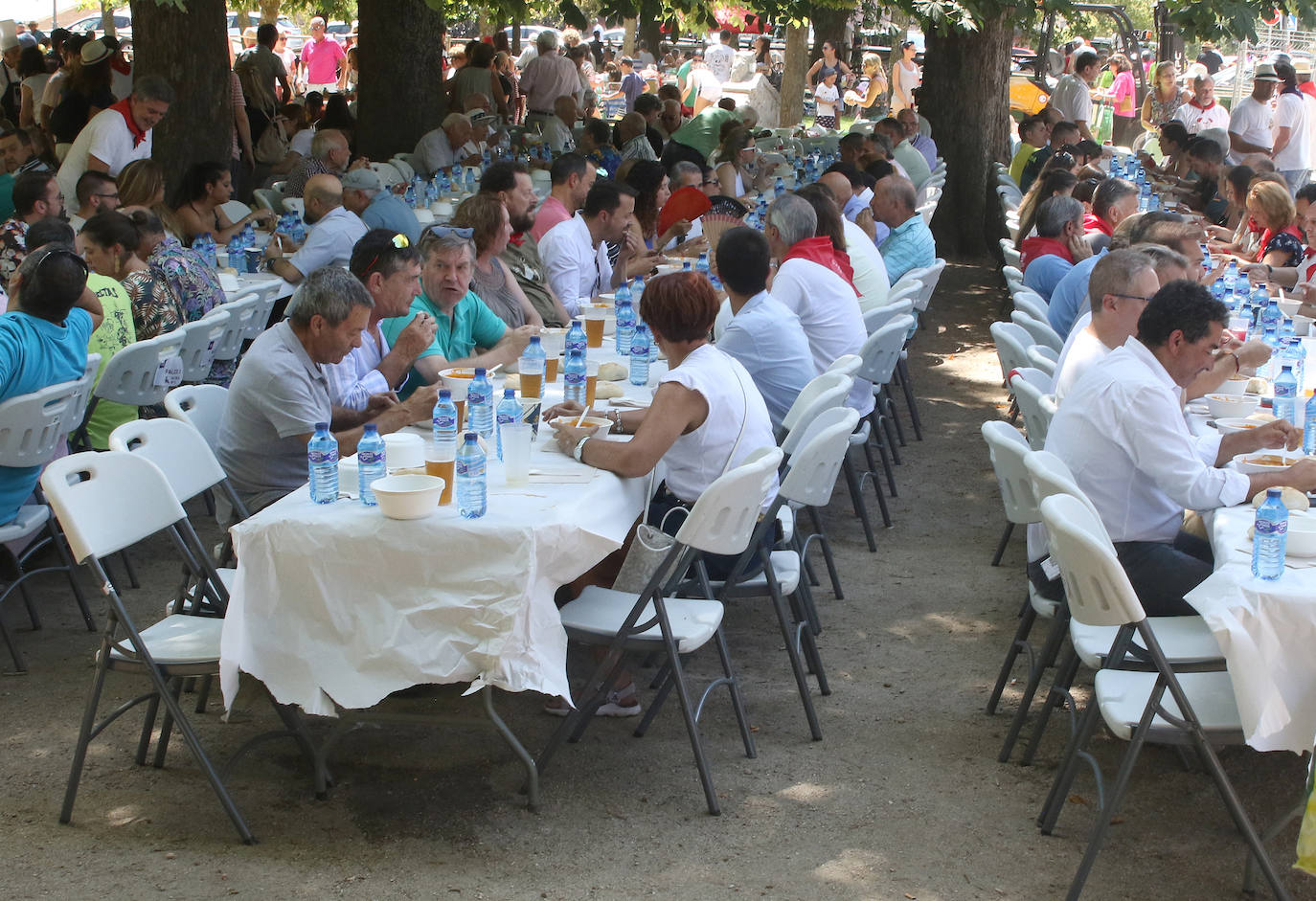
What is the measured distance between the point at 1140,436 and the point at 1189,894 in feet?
4.15

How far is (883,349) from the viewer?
20.8 ft

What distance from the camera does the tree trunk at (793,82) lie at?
25.6m

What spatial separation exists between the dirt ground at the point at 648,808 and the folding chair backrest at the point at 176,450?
2.55ft

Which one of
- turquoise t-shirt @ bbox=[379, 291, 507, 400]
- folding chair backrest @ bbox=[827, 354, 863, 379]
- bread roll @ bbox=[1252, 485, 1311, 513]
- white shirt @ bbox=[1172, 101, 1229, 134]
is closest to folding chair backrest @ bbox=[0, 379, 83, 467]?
turquoise t-shirt @ bbox=[379, 291, 507, 400]

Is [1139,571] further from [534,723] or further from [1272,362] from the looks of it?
[1272,362]

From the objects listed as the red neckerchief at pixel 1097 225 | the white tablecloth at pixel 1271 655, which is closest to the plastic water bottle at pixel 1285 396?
Answer: the white tablecloth at pixel 1271 655

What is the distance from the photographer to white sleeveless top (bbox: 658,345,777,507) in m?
→ 4.43

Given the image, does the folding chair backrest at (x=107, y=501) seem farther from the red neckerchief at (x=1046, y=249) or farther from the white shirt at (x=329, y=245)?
the red neckerchief at (x=1046, y=249)

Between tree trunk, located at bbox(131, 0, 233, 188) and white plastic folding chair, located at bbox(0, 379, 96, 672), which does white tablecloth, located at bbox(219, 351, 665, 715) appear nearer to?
white plastic folding chair, located at bbox(0, 379, 96, 672)

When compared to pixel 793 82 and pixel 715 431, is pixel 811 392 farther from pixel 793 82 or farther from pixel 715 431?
pixel 793 82

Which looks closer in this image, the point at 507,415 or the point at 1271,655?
the point at 1271,655

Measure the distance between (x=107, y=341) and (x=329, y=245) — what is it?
2.08 metres

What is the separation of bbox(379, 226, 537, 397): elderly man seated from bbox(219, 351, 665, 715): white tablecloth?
1.93 metres

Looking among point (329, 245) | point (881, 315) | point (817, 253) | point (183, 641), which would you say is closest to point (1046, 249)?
point (881, 315)
